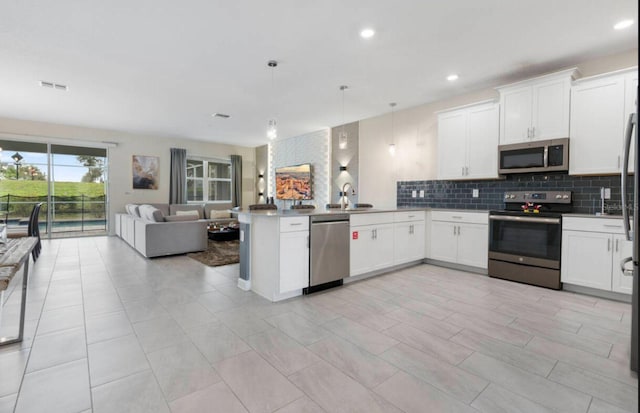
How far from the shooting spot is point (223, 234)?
685 centimetres

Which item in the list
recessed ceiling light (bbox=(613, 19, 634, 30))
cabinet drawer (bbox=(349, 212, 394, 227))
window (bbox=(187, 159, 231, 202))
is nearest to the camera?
recessed ceiling light (bbox=(613, 19, 634, 30))

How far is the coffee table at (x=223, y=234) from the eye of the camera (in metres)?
6.80

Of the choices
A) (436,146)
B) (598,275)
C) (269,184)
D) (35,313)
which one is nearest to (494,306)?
(598,275)

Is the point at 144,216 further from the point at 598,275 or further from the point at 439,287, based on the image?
the point at 598,275

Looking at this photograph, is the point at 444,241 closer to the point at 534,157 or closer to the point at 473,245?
the point at 473,245

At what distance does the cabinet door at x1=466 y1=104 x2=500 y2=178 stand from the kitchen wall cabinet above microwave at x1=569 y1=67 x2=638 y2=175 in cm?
84

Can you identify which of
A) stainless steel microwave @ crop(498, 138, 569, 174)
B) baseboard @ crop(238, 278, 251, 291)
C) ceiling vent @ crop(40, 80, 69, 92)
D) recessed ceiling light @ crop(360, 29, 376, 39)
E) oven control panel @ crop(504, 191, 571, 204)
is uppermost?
ceiling vent @ crop(40, 80, 69, 92)

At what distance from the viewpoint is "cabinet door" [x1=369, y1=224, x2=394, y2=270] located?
404 centimetres

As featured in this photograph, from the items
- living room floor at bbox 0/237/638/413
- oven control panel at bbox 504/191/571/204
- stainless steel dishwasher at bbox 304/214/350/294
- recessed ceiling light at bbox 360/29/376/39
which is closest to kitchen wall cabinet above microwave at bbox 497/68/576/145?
oven control panel at bbox 504/191/571/204

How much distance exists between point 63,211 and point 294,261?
25.7 ft

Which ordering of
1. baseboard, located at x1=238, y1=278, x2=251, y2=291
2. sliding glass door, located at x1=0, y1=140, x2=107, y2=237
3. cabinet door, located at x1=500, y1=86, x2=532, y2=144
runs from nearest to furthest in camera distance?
1. baseboard, located at x1=238, y1=278, x2=251, y2=291
2. cabinet door, located at x1=500, y1=86, x2=532, y2=144
3. sliding glass door, located at x1=0, y1=140, x2=107, y2=237

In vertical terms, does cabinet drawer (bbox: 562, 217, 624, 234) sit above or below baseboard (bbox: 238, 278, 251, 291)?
above

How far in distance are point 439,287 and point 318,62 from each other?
125 inches

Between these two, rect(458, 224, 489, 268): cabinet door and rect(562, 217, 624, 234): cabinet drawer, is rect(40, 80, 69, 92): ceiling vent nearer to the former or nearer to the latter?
rect(458, 224, 489, 268): cabinet door
